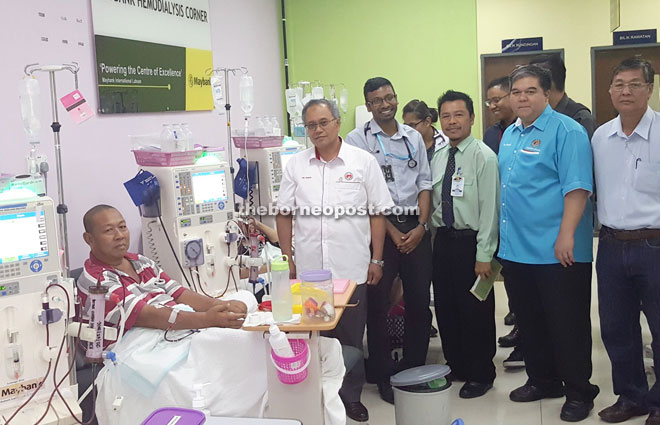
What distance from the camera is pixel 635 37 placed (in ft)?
24.0

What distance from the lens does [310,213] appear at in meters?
3.21

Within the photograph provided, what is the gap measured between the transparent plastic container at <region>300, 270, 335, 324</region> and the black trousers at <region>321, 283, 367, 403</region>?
854 mm

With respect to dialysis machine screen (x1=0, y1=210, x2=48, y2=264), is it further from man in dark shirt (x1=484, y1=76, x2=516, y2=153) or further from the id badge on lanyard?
man in dark shirt (x1=484, y1=76, x2=516, y2=153)

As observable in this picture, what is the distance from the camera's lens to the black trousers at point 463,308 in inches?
139

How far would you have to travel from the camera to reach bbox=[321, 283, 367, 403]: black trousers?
10.4ft

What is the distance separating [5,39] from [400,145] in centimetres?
209

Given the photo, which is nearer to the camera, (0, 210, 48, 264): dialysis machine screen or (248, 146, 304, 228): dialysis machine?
(0, 210, 48, 264): dialysis machine screen

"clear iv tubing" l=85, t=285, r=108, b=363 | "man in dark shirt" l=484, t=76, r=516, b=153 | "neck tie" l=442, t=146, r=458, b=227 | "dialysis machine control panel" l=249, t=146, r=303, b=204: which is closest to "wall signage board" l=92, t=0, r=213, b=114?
"dialysis machine control panel" l=249, t=146, r=303, b=204

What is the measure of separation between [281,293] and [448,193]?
149 centimetres

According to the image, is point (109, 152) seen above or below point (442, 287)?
above

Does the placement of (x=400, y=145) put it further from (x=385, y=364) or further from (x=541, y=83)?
(x=385, y=364)

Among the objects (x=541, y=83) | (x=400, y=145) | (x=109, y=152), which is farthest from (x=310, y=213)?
(x=109, y=152)

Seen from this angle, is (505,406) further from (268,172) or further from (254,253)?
(268,172)

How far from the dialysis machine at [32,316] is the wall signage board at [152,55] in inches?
67.6
